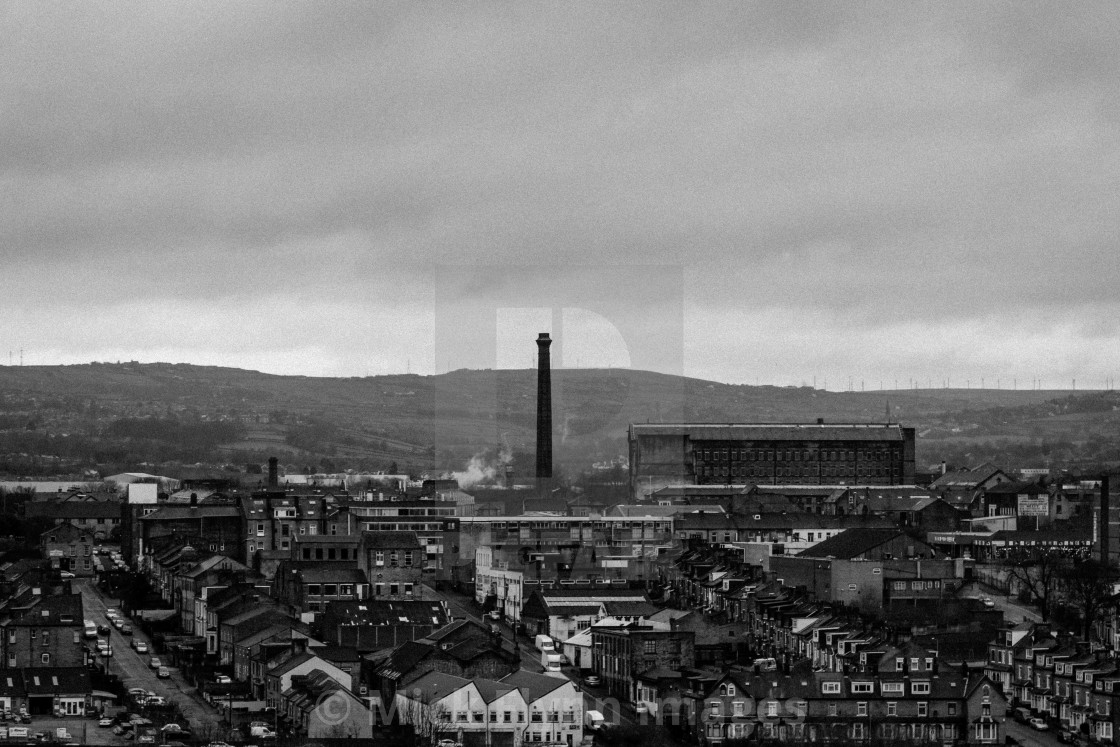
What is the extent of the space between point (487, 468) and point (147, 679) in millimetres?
22603

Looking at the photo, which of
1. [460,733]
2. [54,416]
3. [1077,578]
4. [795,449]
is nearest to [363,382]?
[54,416]

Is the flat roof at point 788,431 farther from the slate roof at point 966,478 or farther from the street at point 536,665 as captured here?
the street at point 536,665

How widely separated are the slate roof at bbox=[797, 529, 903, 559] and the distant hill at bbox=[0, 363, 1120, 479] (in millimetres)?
23012

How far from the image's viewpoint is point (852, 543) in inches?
1845

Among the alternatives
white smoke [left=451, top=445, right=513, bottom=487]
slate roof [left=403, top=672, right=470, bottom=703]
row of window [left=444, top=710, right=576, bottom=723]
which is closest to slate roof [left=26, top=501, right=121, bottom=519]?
white smoke [left=451, top=445, right=513, bottom=487]

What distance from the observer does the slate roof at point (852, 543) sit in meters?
45.9

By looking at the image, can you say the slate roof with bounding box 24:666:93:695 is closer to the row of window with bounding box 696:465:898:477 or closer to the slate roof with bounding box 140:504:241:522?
the slate roof with bounding box 140:504:241:522

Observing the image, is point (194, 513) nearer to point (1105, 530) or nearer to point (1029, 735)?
point (1105, 530)

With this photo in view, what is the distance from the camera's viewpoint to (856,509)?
2501 inches

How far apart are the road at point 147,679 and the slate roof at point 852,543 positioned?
14.3 meters

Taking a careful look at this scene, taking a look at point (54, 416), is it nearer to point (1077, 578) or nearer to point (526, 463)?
point (526, 463)

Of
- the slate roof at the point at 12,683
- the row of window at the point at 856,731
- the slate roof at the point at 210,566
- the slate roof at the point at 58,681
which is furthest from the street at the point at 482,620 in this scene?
the slate roof at the point at 12,683

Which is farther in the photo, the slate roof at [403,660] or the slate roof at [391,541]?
the slate roof at [391,541]

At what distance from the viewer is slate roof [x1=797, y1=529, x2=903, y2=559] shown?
45875 mm
